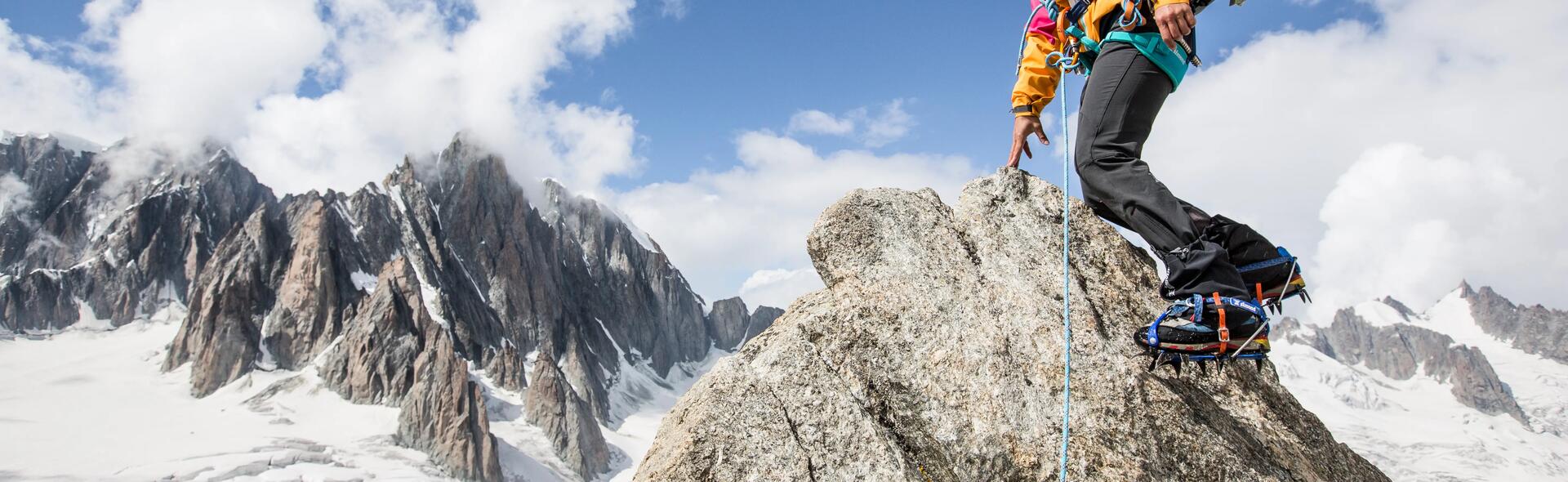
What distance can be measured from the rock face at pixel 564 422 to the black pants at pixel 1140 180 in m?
168

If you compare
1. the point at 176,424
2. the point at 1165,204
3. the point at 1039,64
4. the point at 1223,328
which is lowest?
the point at 1223,328

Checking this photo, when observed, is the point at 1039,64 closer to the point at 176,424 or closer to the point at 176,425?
the point at 176,425

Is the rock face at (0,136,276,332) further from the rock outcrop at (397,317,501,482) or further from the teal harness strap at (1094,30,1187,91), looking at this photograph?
the teal harness strap at (1094,30,1187,91)

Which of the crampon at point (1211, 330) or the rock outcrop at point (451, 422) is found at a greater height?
the rock outcrop at point (451, 422)

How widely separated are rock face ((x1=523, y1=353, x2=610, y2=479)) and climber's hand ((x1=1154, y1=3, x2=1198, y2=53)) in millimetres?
168629

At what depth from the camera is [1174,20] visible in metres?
5.02

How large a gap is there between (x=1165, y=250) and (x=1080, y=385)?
1260 mm

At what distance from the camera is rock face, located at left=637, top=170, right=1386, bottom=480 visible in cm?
559

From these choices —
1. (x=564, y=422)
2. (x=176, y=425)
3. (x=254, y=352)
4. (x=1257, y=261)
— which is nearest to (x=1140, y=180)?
(x=1257, y=261)

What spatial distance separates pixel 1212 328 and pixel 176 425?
176m

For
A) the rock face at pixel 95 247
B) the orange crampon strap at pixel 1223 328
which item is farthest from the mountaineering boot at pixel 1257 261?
the rock face at pixel 95 247

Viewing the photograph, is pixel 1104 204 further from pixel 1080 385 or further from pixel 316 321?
pixel 316 321

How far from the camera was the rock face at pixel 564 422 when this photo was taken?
16312cm

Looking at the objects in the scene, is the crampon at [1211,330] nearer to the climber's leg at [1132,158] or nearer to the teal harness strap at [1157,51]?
the climber's leg at [1132,158]
